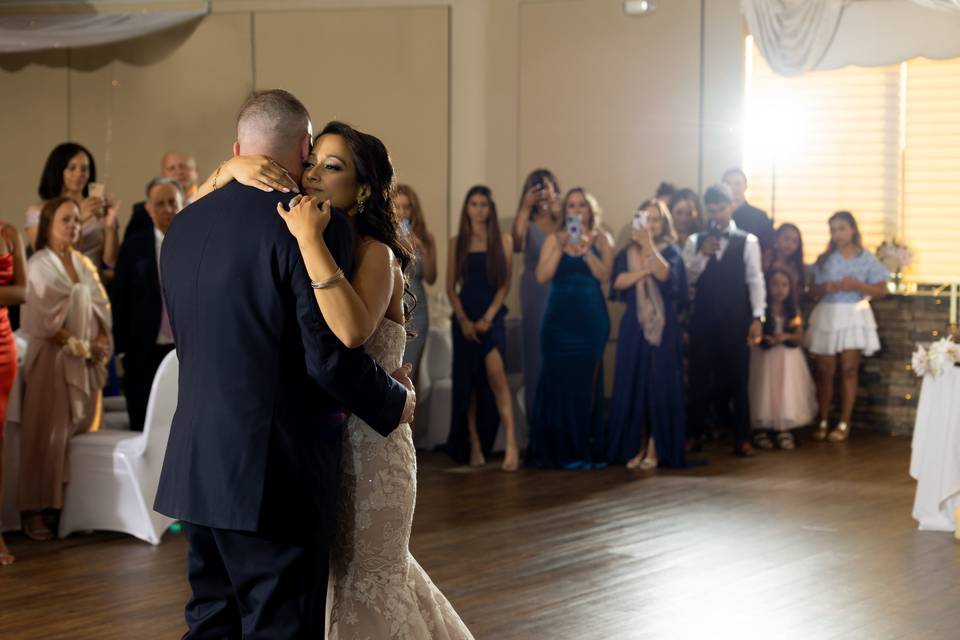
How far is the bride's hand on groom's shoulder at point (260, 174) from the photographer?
8.24 ft

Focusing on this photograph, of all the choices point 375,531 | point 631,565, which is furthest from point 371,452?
point 631,565

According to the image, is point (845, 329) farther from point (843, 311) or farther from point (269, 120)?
point (269, 120)

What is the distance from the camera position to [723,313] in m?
8.13

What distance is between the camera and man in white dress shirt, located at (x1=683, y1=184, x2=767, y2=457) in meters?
8.07

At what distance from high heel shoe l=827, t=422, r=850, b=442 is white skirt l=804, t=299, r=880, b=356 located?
50 centimetres

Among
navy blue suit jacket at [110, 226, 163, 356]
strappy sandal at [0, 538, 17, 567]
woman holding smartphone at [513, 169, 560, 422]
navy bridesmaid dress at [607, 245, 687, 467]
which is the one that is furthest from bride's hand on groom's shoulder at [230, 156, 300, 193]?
woman holding smartphone at [513, 169, 560, 422]

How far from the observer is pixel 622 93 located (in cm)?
920

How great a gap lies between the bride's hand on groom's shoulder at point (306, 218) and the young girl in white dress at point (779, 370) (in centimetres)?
647

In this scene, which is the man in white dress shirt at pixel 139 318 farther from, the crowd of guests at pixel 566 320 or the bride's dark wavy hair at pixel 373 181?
the bride's dark wavy hair at pixel 373 181

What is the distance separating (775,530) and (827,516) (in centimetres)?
46

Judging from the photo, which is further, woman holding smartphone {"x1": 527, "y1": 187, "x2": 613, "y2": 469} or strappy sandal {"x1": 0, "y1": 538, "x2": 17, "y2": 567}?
woman holding smartphone {"x1": 527, "y1": 187, "x2": 613, "y2": 469}

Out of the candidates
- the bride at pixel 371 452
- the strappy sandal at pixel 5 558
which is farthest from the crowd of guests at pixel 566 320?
the bride at pixel 371 452

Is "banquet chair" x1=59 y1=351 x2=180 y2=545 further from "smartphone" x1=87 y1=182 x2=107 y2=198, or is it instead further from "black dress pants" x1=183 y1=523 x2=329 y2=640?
"black dress pants" x1=183 y1=523 x2=329 y2=640

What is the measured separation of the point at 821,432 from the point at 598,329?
7.48 feet
